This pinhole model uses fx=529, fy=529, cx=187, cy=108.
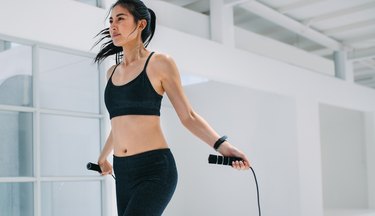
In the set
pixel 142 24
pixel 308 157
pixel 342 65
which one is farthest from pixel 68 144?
pixel 342 65

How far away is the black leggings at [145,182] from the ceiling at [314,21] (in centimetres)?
431

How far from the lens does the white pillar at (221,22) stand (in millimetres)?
6223

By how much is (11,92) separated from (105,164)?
190 cm

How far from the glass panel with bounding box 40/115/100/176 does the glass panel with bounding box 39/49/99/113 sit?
12 centimetres

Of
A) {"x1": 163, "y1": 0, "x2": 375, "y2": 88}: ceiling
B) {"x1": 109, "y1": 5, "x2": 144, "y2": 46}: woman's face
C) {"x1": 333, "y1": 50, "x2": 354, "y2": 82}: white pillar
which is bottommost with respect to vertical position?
{"x1": 109, "y1": 5, "x2": 144, "y2": 46}: woman's face

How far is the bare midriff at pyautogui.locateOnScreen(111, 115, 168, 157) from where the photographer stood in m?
2.07

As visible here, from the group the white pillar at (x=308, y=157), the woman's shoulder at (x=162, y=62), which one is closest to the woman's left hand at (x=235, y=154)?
the woman's shoulder at (x=162, y=62)

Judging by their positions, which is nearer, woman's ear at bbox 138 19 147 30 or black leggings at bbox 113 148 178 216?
black leggings at bbox 113 148 178 216

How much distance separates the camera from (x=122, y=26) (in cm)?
212

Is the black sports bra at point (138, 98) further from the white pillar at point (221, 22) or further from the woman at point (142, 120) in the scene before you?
the white pillar at point (221, 22)

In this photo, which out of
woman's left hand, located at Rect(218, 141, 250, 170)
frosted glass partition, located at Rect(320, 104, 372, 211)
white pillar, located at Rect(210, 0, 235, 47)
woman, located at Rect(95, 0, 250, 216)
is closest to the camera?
woman's left hand, located at Rect(218, 141, 250, 170)

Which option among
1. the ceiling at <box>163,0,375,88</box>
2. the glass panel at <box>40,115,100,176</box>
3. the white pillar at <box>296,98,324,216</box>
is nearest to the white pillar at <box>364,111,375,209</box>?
the ceiling at <box>163,0,375,88</box>

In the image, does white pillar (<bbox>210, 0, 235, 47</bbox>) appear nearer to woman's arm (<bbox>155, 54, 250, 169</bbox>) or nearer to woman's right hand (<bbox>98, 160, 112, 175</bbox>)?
woman's right hand (<bbox>98, 160, 112, 175</bbox>)

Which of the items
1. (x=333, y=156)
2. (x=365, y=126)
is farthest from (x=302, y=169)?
(x=333, y=156)
